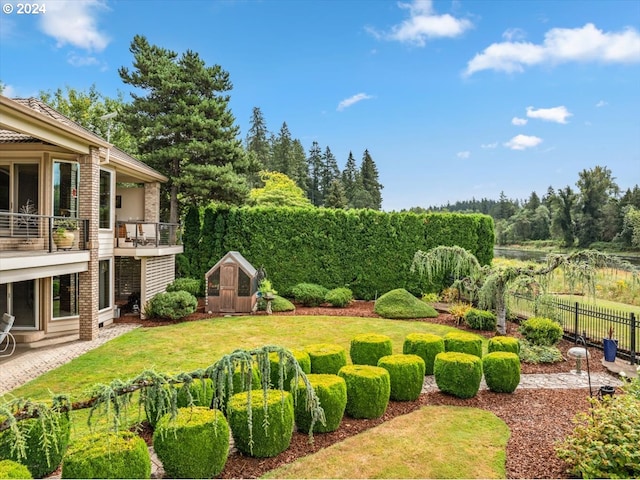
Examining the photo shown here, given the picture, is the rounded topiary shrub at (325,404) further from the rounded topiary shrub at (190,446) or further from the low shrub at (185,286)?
the low shrub at (185,286)

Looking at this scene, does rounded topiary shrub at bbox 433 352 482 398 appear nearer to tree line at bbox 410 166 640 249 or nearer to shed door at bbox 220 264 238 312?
shed door at bbox 220 264 238 312

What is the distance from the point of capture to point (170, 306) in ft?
48.0

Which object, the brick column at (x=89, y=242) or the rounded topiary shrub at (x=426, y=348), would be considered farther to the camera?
the brick column at (x=89, y=242)

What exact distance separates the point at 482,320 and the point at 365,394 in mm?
8732

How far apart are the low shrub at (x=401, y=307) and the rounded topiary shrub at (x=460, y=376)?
800cm

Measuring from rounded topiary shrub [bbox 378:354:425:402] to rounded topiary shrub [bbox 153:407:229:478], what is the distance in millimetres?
3662

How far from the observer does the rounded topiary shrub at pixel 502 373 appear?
26.1 ft

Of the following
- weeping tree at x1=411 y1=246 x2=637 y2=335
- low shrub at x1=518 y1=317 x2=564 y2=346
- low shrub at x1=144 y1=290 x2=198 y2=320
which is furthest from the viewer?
low shrub at x1=144 y1=290 x2=198 y2=320

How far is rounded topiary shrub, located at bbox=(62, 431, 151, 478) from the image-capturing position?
13.2 ft

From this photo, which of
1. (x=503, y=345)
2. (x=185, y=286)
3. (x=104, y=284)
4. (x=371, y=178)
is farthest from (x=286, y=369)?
(x=371, y=178)

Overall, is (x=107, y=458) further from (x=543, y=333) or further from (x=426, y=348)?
(x=543, y=333)

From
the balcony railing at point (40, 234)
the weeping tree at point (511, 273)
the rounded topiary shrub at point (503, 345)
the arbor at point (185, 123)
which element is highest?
the arbor at point (185, 123)

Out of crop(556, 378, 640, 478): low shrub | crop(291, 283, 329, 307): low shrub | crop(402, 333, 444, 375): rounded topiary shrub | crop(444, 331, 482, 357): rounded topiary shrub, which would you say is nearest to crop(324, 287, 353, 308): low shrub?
crop(291, 283, 329, 307): low shrub

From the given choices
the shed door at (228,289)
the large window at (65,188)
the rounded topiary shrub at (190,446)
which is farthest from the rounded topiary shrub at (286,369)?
the large window at (65,188)
